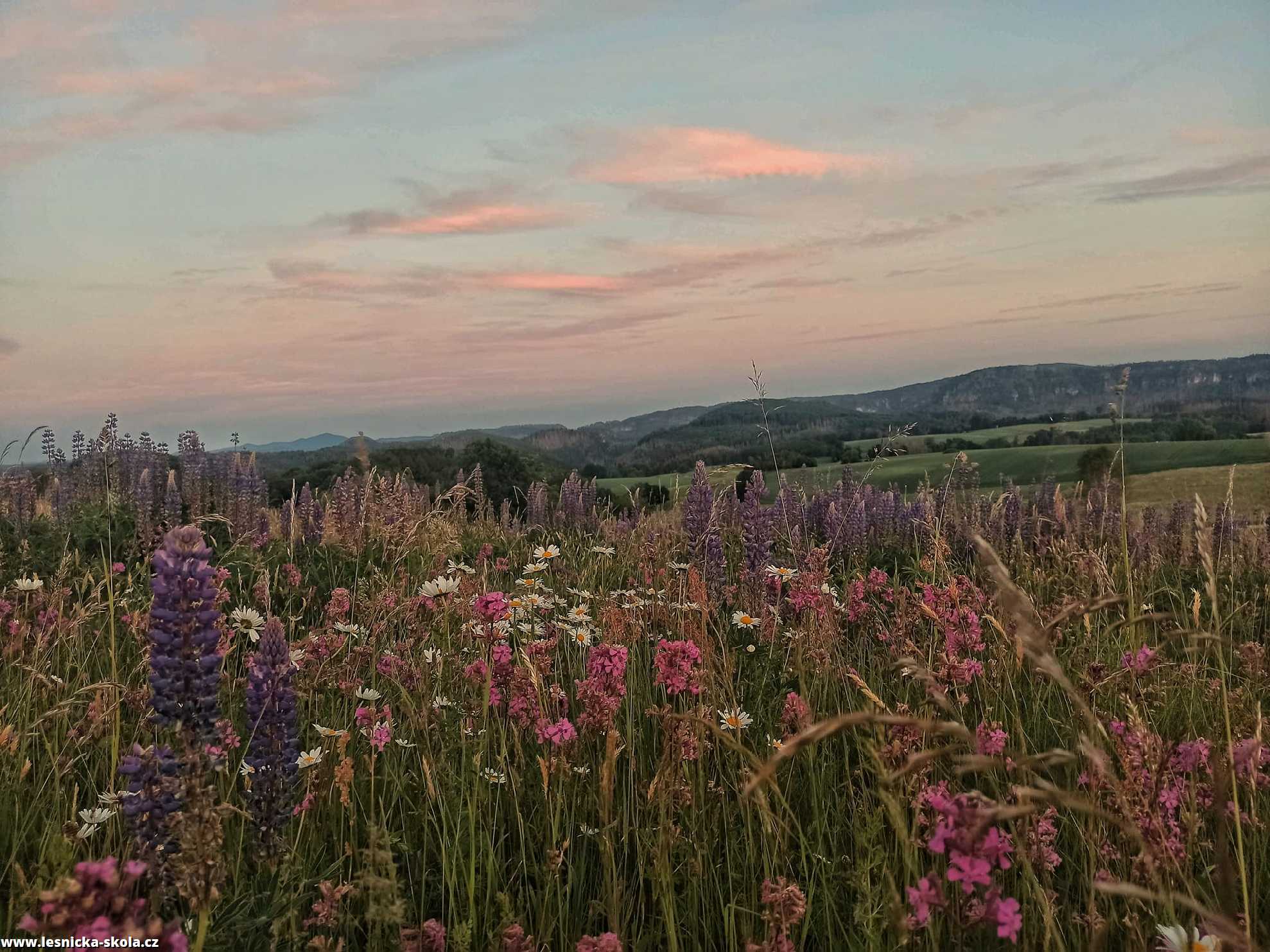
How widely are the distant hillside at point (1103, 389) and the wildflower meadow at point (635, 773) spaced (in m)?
1.74

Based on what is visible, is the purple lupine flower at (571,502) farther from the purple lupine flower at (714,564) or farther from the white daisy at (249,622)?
the white daisy at (249,622)

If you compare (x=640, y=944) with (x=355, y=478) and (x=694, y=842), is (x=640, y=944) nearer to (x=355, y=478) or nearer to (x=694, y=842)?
(x=694, y=842)

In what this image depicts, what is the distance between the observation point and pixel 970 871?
162 cm

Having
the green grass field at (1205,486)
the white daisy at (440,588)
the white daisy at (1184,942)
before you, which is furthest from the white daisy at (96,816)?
the green grass field at (1205,486)

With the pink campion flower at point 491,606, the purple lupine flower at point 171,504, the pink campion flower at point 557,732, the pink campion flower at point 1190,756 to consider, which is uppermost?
the purple lupine flower at point 171,504

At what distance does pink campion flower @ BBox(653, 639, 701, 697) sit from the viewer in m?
3.53

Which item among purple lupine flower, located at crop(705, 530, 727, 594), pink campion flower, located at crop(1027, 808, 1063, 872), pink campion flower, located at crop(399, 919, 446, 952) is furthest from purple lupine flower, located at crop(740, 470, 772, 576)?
pink campion flower, located at crop(399, 919, 446, 952)

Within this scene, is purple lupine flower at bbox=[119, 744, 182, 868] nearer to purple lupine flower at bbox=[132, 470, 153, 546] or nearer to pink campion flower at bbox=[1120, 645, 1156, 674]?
pink campion flower at bbox=[1120, 645, 1156, 674]

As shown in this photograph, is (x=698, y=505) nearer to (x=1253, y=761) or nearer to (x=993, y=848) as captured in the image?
(x=1253, y=761)

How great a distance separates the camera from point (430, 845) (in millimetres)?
3281

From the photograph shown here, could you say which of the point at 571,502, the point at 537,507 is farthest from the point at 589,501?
the point at 537,507

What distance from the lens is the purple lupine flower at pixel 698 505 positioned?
776 cm

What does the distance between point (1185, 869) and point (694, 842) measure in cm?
170

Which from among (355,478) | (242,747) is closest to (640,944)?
(242,747)
